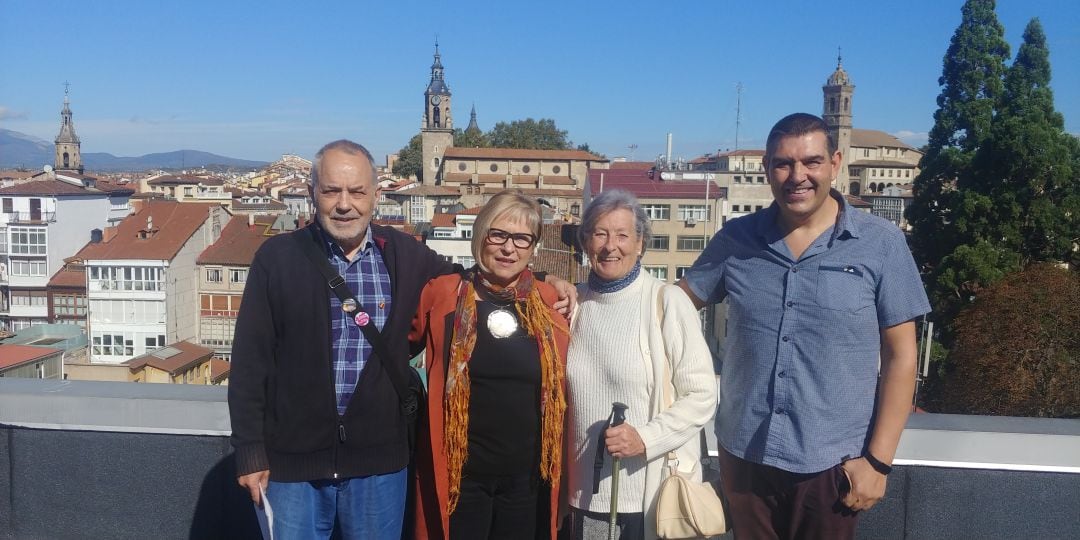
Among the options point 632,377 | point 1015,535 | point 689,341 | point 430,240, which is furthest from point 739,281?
point 430,240

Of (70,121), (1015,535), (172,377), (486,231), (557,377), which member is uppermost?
(70,121)

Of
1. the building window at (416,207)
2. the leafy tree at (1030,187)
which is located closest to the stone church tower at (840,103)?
the building window at (416,207)

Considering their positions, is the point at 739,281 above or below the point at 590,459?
above

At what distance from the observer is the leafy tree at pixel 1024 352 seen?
1371 cm

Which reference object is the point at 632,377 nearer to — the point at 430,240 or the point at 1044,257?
the point at 1044,257

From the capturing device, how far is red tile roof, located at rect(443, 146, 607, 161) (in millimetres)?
69562

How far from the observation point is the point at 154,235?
106 ft

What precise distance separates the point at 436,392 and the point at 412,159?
80.1m

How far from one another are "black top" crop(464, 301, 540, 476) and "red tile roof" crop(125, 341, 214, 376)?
66.7ft

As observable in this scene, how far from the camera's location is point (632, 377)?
209 cm

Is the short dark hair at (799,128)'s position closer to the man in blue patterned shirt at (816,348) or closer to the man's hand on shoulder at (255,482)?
the man in blue patterned shirt at (816,348)

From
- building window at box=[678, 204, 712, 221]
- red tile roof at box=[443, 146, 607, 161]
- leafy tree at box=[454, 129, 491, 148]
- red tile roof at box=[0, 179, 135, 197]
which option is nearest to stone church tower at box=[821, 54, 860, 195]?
red tile roof at box=[443, 146, 607, 161]

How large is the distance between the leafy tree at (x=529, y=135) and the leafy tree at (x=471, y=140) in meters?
0.73

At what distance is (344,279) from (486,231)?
393mm
